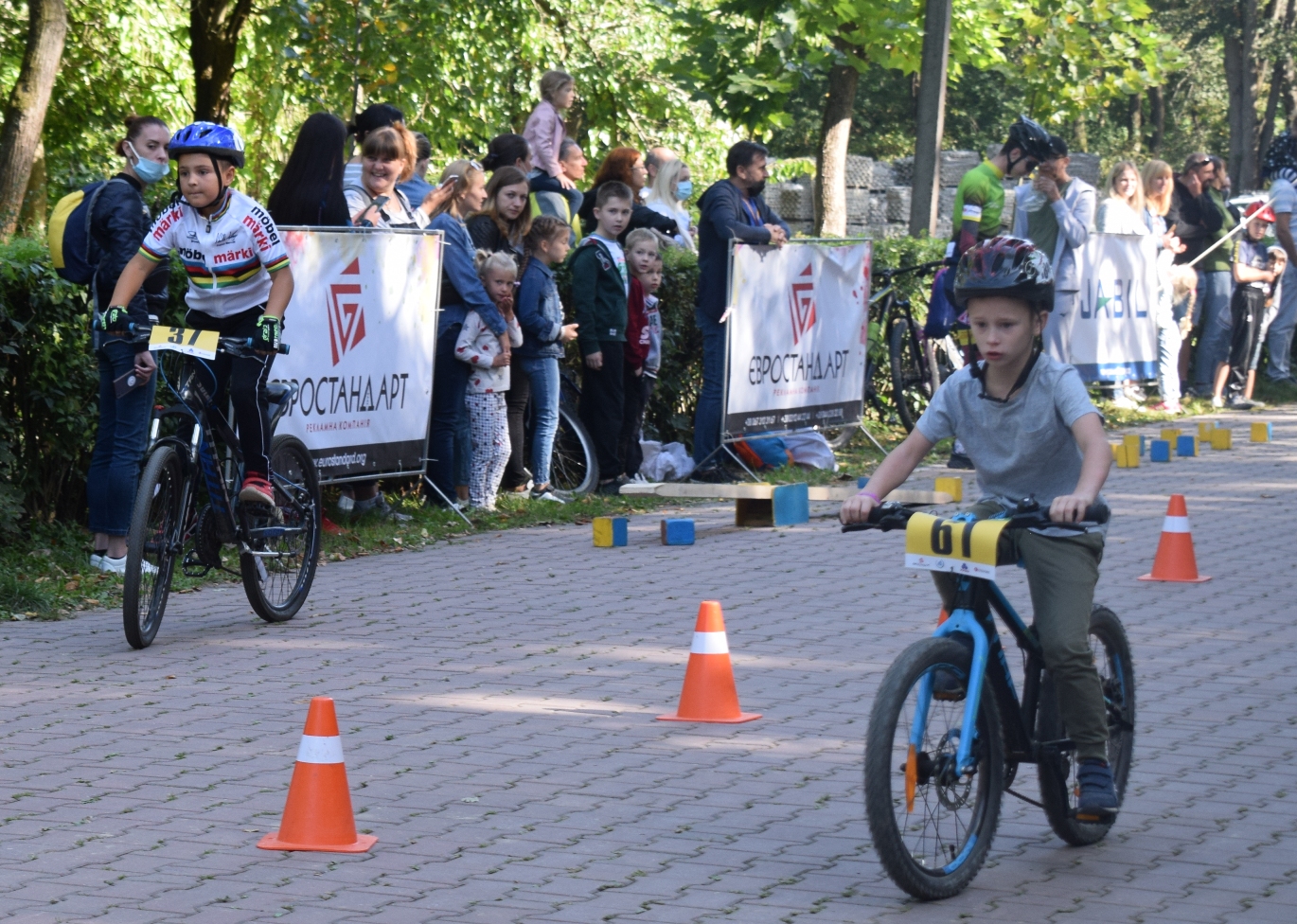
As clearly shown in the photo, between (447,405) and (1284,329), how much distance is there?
1227 centimetres

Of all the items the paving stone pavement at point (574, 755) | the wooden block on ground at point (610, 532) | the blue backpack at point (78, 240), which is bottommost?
the paving stone pavement at point (574, 755)

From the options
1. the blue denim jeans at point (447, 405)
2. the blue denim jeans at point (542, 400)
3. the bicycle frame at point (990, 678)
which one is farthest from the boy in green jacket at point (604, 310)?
the bicycle frame at point (990, 678)

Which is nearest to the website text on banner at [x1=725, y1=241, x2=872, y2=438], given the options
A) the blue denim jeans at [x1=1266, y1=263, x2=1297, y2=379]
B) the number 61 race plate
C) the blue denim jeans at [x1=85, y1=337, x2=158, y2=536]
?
the blue denim jeans at [x1=85, y1=337, x2=158, y2=536]

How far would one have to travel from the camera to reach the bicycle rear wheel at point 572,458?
12.5 meters

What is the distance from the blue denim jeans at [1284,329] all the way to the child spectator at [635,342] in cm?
961

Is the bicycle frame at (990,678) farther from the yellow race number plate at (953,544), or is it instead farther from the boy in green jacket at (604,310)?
the boy in green jacket at (604,310)

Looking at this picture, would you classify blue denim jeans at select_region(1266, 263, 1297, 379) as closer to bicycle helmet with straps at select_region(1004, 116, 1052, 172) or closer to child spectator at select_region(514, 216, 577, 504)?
bicycle helmet with straps at select_region(1004, 116, 1052, 172)

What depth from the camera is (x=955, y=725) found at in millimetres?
4703

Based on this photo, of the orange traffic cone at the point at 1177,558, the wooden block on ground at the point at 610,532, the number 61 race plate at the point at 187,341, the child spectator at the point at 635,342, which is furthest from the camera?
the child spectator at the point at 635,342

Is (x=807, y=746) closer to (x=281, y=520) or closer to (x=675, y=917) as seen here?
(x=675, y=917)

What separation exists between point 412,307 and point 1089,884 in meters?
6.88

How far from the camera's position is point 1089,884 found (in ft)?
15.9

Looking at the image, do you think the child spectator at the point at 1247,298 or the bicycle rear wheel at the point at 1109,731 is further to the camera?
the child spectator at the point at 1247,298

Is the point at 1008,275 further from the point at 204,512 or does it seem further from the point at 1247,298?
the point at 1247,298
